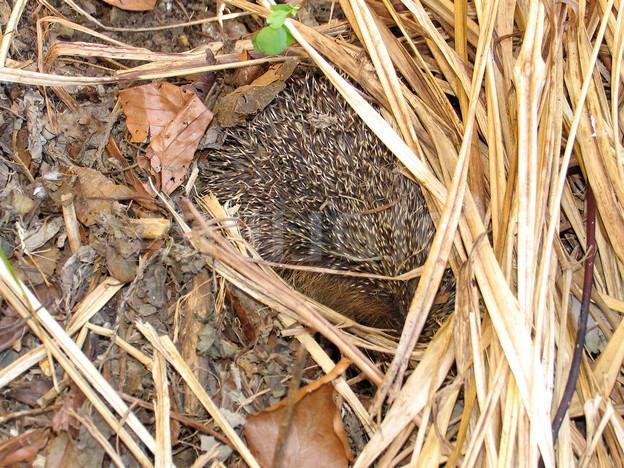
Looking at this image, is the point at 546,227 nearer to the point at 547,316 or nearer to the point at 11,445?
the point at 547,316

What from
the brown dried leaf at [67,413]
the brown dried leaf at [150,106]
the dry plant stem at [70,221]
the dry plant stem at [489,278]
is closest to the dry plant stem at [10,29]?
the brown dried leaf at [150,106]

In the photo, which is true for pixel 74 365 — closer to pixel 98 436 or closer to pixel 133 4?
pixel 98 436

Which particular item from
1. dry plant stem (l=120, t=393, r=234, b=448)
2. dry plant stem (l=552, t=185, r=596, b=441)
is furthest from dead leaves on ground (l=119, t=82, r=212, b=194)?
dry plant stem (l=552, t=185, r=596, b=441)

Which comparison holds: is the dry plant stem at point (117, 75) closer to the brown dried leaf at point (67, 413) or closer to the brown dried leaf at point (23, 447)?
the brown dried leaf at point (67, 413)

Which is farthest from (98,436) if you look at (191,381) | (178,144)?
(178,144)

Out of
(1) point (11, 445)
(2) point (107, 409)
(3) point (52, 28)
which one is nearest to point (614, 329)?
(2) point (107, 409)
